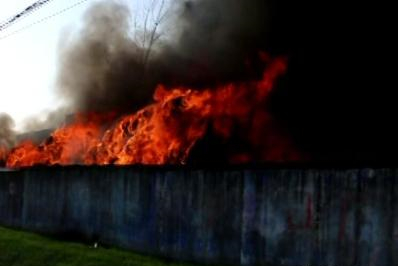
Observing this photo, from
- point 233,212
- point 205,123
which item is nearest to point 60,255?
point 233,212

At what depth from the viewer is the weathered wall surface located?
1146 cm

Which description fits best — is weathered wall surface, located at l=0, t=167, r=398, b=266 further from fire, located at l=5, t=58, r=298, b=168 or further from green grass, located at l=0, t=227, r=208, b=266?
fire, located at l=5, t=58, r=298, b=168

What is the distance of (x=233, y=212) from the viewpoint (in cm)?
1393

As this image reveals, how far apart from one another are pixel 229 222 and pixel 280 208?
164 centimetres

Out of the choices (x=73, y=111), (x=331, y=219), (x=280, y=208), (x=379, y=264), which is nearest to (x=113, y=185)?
(x=280, y=208)

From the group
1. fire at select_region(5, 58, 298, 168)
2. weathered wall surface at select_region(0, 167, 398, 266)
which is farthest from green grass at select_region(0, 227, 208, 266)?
fire at select_region(5, 58, 298, 168)

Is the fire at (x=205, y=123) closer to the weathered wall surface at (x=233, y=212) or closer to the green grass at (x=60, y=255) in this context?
the weathered wall surface at (x=233, y=212)

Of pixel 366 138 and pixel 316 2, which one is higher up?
pixel 316 2

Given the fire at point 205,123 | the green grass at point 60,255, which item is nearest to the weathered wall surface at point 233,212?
the green grass at point 60,255

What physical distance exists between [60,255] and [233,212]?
5085 mm

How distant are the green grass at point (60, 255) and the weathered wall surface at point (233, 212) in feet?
2.38

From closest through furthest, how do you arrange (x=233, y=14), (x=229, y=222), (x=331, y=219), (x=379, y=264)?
(x=379, y=264)
(x=331, y=219)
(x=229, y=222)
(x=233, y=14)

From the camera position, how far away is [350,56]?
19812 millimetres

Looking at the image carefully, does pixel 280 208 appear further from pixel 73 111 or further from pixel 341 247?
pixel 73 111
